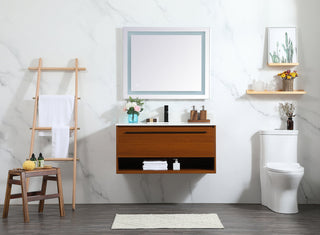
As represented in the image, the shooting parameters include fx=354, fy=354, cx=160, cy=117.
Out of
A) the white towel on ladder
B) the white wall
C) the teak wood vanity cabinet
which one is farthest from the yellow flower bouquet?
the white towel on ladder

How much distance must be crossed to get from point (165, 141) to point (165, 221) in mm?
755

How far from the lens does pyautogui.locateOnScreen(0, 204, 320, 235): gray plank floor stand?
278 centimetres

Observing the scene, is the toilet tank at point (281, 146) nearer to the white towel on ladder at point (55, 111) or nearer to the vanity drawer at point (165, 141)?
the vanity drawer at point (165, 141)

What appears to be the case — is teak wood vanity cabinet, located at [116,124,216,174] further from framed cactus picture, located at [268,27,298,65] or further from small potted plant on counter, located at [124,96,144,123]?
framed cactus picture, located at [268,27,298,65]

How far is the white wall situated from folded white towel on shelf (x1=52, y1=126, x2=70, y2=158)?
0.25 metres

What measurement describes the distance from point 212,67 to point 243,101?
0.50m

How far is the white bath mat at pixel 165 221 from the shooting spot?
9.46 ft

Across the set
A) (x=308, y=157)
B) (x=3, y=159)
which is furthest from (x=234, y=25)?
(x=3, y=159)

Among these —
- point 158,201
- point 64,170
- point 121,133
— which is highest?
point 121,133

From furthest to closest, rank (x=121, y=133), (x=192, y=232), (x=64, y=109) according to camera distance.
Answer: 1. (x=64, y=109)
2. (x=121, y=133)
3. (x=192, y=232)

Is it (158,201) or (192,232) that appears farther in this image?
(158,201)

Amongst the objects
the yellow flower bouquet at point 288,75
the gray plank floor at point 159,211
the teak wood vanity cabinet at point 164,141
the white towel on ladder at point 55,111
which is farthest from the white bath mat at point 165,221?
the yellow flower bouquet at point 288,75

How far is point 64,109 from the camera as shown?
3617 mm

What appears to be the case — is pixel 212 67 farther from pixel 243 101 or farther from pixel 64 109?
pixel 64 109
